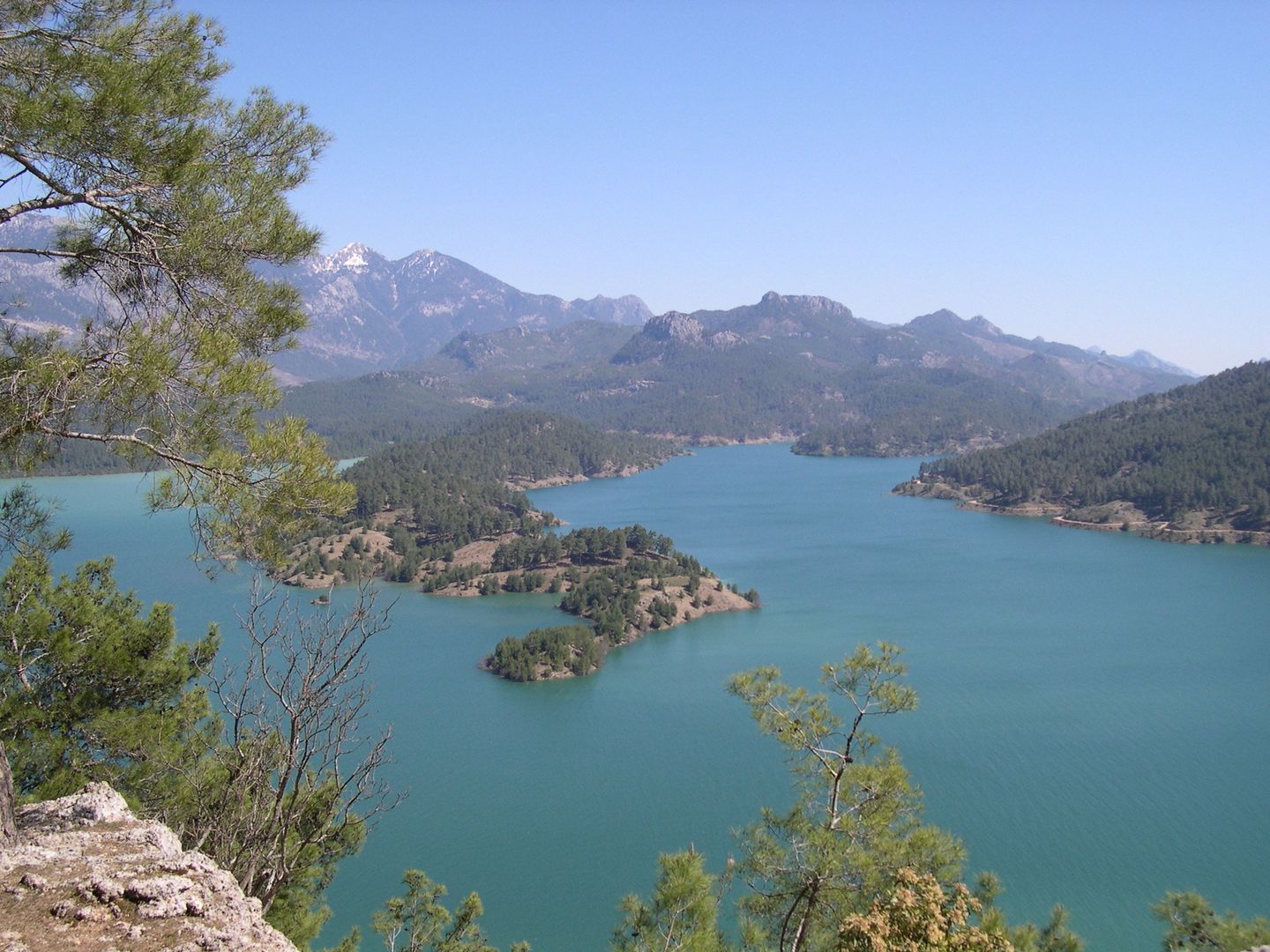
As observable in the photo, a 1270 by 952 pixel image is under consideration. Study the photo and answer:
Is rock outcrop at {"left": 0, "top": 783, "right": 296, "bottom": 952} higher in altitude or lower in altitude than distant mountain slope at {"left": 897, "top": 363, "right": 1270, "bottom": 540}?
lower

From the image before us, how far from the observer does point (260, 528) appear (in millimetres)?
5391

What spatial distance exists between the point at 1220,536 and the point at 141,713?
6947cm

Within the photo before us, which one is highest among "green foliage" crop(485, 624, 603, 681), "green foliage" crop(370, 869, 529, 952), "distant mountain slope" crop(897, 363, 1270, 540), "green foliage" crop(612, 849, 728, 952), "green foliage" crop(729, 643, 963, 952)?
"distant mountain slope" crop(897, 363, 1270, 540)

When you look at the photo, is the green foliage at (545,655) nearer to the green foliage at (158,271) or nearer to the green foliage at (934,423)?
the green foliage at (158,271)

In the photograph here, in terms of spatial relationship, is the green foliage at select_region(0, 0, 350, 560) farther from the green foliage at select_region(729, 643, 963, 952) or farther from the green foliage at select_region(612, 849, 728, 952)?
the green foliage at select_region(612, 849, 728, 952)

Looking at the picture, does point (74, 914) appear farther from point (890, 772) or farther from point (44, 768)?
point (890, 772)

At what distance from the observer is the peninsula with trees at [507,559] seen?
119 feet

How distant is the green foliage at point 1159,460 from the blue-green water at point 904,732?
421 inches

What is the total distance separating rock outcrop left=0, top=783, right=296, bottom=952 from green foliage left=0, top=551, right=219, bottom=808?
2.18m

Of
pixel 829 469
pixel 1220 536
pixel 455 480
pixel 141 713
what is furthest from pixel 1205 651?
pixel 829 469

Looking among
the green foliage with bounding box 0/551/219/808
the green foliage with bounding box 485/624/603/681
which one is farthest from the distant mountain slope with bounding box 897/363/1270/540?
the green foliage with bounding box 0/551/219/808

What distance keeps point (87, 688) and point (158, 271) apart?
159 inches

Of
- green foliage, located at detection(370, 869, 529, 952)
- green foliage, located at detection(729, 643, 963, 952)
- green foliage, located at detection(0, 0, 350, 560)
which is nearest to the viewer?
green foliage, located at detection(0, 0, 350, 560)

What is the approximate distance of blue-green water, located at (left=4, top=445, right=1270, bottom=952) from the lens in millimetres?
18828
